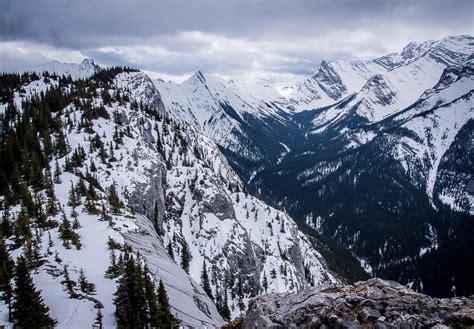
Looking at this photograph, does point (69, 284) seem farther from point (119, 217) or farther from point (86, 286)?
point (119, 217)

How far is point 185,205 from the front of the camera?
144 m

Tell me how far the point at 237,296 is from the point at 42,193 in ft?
239

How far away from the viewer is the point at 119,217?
247 ft

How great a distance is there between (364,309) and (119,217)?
2576 inches

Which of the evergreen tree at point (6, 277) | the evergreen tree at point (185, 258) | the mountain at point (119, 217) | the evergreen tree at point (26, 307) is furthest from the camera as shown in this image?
the evergreen tree at point (185, 258)

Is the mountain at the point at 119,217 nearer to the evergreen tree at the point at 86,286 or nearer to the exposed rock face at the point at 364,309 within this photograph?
the evergreen tree at the point at 86,286

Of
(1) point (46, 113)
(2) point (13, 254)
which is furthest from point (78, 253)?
(1) point (46, 113)

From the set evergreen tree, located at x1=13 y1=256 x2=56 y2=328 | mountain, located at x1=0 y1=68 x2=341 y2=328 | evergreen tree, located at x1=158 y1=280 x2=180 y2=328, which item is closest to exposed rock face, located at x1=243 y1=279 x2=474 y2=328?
mountain, located at x1=0 y1=68 x2=341 y2=328

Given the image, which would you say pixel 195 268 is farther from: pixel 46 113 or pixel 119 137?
pixel 46 113

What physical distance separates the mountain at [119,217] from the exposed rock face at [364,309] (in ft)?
25.4

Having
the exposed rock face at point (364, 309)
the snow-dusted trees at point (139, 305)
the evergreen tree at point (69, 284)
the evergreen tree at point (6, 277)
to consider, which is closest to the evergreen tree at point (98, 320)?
the snow-dusted trees at point (139, 305)

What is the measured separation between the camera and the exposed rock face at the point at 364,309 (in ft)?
53.5

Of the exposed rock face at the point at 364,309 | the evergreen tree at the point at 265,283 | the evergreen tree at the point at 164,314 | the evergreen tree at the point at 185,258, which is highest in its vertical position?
the evergreen tree at the point at 185,258

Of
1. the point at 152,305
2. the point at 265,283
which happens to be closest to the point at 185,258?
the point at 265,283
